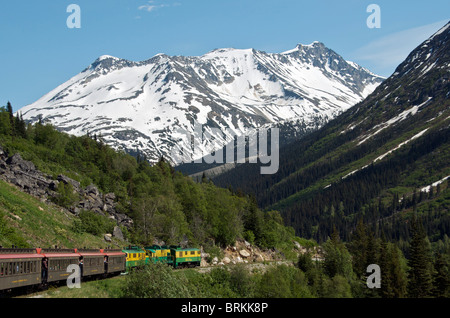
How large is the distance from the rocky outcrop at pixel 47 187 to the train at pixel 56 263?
19019 mm

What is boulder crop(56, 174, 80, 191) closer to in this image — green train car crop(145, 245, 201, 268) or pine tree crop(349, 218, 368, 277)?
green train car crop(145, 245, 201, 268)

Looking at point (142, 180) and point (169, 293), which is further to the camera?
point (142, 180)

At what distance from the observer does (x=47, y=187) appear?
255 feet

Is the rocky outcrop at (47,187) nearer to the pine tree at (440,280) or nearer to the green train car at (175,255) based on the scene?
the green train car at (175,255)

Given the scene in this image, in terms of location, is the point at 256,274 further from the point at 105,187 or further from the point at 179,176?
the point at 179,176

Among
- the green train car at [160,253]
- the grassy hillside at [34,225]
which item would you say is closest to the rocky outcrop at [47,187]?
the grassy hillside at [34,225]

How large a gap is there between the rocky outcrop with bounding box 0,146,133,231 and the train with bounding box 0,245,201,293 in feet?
62.4

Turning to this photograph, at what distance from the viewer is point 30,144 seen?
9875 cm

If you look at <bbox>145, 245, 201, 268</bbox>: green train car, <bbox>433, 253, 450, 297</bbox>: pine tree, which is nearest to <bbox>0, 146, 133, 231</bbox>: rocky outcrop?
<bbox>145, 245, 201, 268</bbox>: green train car

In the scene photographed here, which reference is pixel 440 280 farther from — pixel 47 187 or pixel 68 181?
pixel 47 187

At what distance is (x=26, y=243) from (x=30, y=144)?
2004 inches

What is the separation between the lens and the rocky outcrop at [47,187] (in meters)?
74.4
